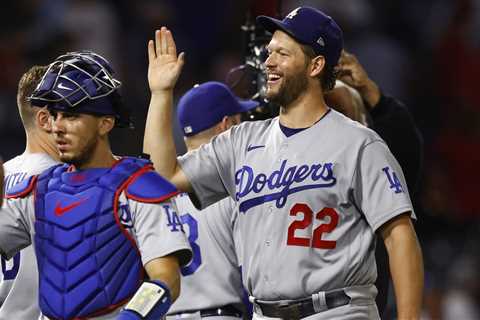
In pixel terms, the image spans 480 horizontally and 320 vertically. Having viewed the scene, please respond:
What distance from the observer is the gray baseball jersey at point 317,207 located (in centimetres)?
476

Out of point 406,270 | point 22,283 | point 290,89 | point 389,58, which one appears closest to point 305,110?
point 290,89

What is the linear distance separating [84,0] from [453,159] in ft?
11.7

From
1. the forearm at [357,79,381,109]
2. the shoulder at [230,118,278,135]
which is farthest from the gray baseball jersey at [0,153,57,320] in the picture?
the forearm at [357,79,381,109]

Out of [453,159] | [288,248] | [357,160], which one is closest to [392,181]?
[357,160]

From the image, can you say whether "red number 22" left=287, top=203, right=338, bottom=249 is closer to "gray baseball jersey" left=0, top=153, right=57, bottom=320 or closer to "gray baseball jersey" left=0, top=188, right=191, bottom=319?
"gray baseball jersey" left=0, top=188, right=191, bottom=319

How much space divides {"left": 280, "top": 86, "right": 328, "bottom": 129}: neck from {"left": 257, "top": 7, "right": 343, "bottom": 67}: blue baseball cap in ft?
0.55

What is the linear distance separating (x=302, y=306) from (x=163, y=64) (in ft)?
3.72

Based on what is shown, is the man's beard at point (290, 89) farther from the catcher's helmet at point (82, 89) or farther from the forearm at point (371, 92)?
the forearm at point (371, 92)

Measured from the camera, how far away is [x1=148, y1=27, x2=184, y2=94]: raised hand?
16.3 feet

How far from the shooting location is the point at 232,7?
11375 millimetres

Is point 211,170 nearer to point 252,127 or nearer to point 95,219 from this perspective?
point 252,127

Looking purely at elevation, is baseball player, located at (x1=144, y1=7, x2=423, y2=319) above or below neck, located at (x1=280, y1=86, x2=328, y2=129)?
below

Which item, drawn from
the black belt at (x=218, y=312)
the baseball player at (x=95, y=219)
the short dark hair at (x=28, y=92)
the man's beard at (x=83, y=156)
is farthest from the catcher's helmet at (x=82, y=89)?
the black belt at (x=218, y=312)

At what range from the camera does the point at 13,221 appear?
4559mm
